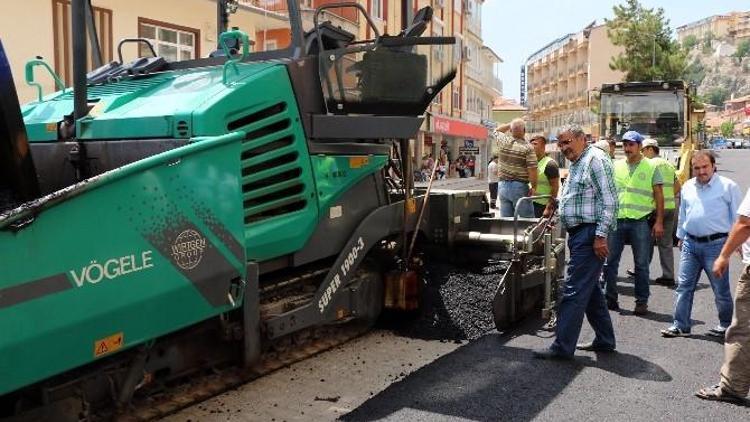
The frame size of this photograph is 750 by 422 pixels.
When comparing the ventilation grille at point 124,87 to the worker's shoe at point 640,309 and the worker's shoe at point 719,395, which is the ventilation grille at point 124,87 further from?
the worker's shoe at point 640,309

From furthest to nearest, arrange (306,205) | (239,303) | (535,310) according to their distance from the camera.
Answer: (535,310), (306,205), (239,303)

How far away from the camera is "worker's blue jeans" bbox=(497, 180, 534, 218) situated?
7.91 m

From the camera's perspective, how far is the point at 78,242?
3170 millimetres

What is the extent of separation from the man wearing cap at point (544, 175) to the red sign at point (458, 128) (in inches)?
970

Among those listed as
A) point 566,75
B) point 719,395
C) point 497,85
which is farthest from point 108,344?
point 566,75

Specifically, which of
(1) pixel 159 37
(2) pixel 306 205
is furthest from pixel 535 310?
(1) pixel 159 37

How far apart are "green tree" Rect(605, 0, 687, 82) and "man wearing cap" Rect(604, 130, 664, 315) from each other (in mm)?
32205

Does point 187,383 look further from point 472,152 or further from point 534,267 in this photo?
point 472,152

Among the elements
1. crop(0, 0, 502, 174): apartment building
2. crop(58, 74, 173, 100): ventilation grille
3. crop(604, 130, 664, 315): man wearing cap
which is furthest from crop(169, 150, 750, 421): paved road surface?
crop(58, 74, 173, 100): ventilation grille

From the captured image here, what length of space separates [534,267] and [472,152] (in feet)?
112

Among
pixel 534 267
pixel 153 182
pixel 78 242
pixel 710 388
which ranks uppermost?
pixel 153 182

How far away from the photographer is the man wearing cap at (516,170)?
7.81m

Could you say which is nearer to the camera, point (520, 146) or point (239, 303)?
point (239, 303)

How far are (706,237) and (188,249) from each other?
167 inches
